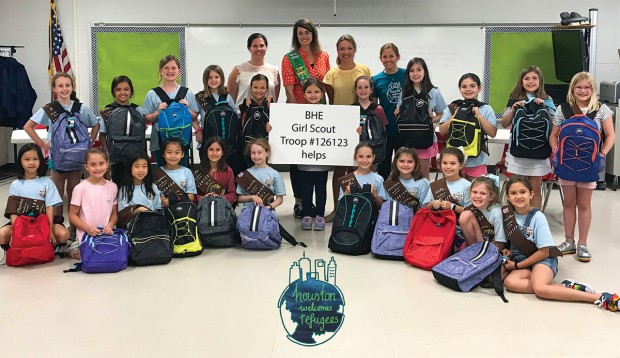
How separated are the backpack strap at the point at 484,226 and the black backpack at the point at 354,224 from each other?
0.76 m

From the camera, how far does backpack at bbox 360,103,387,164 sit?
17.8 ft

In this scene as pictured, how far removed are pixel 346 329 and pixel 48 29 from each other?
684 centimetres

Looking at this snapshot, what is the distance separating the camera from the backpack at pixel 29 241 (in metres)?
4.60

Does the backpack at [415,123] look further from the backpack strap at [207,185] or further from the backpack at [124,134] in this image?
the backpack at [124,134]

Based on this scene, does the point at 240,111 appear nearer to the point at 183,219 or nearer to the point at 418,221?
the point at 183,219

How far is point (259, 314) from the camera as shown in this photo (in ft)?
12.2

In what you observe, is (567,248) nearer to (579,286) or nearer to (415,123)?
(579,286)

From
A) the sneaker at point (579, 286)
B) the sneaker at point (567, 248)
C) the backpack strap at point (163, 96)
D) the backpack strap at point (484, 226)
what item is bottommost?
the sneaker at point (579, 286)

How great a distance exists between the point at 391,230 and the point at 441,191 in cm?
44

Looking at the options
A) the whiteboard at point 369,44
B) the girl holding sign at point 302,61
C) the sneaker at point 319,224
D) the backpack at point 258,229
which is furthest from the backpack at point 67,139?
the whiteboard at point 369,44

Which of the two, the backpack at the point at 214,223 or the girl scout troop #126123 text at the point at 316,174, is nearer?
the girl scout troop #126123 text at the point at 316,174

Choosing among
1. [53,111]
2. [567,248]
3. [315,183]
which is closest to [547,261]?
[567,248]

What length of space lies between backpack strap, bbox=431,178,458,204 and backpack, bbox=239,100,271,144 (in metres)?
1.48

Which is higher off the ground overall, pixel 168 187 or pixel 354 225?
pixel 168 187
